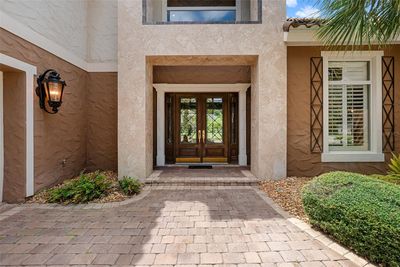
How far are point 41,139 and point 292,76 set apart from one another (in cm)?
604

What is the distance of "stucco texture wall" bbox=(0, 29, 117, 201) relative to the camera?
486 cm

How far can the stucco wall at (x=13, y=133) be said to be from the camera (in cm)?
447

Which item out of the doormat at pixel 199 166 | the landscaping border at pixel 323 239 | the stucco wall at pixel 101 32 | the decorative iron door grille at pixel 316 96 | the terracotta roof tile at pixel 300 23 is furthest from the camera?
Result: the doormat at pixel 199 166

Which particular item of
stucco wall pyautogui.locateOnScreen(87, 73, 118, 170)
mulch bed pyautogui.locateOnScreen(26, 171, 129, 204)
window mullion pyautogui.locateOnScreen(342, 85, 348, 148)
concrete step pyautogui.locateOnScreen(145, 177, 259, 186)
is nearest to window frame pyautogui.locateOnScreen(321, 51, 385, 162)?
window mullion pyautogui.locateOnScreen(342, 85, 348, 148)

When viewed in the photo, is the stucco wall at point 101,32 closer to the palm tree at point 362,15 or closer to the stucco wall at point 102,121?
the stucco wall at point 102,121

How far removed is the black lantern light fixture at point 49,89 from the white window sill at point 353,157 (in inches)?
254

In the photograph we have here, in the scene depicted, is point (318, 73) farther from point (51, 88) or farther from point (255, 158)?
point (51, 88)

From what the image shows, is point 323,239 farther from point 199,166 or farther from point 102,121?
point 102,121

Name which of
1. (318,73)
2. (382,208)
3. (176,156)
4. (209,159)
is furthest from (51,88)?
(318,73)

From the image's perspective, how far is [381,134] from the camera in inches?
240

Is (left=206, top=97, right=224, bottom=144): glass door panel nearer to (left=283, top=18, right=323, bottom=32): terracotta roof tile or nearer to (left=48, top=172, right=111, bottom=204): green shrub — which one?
(left=283, top=18, right=323, bottom=32): terracotta roof tile

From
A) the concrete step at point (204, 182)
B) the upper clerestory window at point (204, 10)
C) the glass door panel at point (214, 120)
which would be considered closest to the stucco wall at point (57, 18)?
the upper clerestory window at point (204, 10)

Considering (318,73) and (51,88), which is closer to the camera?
(51,88)

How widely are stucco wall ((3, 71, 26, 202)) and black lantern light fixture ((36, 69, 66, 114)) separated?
0.40m
